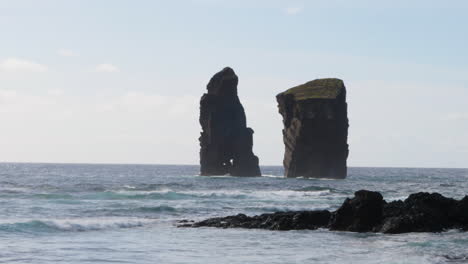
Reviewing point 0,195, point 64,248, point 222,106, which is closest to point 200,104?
point 222,106

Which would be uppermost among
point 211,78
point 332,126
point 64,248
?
point 211,78

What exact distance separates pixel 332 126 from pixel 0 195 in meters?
63.1

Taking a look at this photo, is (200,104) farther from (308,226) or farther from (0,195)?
(308,226)

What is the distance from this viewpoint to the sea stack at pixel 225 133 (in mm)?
124188

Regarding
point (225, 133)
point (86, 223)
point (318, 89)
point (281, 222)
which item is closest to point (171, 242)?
point (281, 222)

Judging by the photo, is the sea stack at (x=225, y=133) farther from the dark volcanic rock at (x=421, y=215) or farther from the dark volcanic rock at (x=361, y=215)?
the dark volcanic rock at (x=361, y=215)

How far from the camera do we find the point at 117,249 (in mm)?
26656

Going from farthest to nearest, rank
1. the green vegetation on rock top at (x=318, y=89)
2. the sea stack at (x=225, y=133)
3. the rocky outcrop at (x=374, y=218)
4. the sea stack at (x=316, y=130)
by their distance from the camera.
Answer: the sea stack at (x=225, y=133) → the green vegetation on rock top at (x=318, y=89) → the sea stack at (x=316, y=130) → the rocky outcrop at (x=374, y=218)

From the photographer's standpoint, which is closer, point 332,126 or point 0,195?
point 0,195

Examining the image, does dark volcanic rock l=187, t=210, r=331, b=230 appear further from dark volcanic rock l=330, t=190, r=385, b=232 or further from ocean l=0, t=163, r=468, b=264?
dark volcanic rock l=330, t=190, r=385, b=232

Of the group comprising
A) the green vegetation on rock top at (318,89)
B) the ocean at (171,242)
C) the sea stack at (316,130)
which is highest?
the green vegetation on rock top at (318,89)

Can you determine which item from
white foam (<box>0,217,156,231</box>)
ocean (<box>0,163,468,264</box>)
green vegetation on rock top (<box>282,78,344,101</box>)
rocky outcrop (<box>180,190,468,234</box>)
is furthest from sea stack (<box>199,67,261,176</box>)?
rocky outcrop (<box>180,190,468,234</box>)

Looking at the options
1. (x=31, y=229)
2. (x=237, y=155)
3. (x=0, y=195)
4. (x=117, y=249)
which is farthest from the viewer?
(x=237, y=155)

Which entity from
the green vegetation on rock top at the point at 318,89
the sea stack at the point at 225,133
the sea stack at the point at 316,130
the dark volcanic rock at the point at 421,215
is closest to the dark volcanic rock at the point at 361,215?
the dark volcanic rock at the point at 421,215
